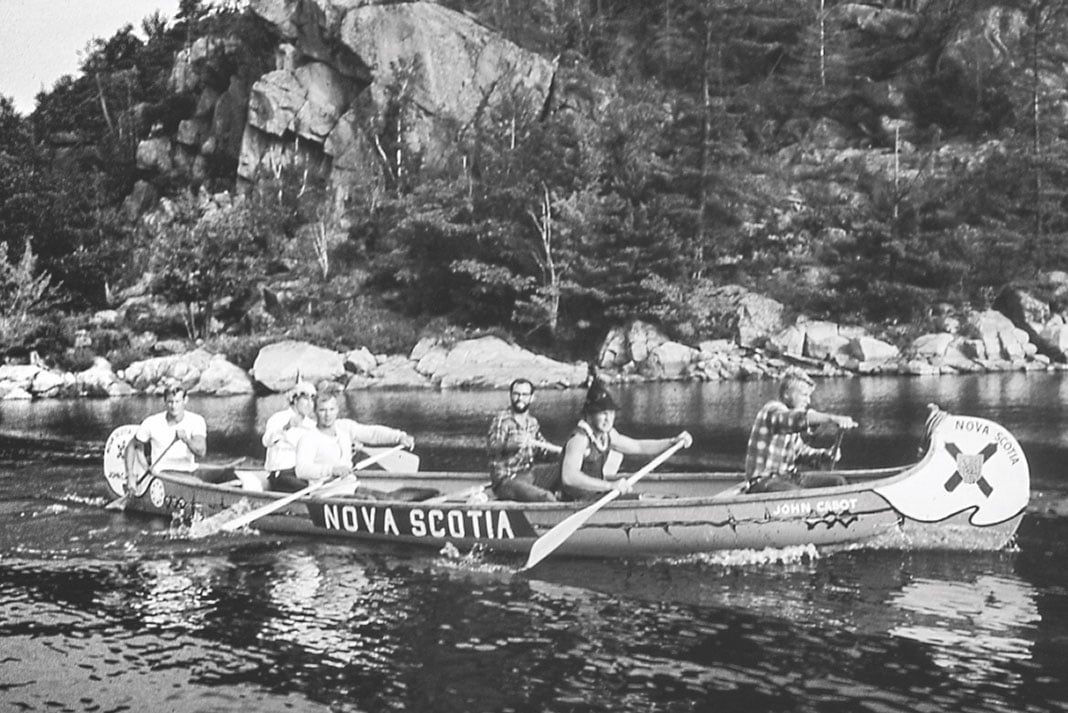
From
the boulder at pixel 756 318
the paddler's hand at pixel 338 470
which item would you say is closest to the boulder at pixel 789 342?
the boulder at pixel 756 318

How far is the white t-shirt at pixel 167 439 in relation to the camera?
47.3 feet

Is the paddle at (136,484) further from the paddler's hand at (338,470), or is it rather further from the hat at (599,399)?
the hat at (599,399)

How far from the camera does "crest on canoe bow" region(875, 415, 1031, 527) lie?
1027 centimetres

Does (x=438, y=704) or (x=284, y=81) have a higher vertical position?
(x=284, y=81)

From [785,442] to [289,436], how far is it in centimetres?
649

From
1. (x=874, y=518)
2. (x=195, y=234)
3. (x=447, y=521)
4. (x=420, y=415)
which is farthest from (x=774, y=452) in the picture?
(x=195, y=234)

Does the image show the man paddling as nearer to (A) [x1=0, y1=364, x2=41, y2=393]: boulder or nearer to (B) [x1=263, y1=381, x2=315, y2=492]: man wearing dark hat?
(B) [x1=263, y1=381, x2=315, y2=492]: man wearing dark hat

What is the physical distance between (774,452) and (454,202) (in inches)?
1433

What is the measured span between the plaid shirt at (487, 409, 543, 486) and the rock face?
40.7 meters

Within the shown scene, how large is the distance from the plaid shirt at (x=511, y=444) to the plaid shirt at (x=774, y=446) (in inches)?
96.8

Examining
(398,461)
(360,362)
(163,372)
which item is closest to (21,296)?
(163,372)

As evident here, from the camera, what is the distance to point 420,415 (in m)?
26.9

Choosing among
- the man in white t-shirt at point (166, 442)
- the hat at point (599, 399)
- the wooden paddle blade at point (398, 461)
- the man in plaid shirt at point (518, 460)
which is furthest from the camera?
the wooden paddle blade at point (398, 461)

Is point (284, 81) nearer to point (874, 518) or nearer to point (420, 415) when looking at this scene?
point (420, 415)
